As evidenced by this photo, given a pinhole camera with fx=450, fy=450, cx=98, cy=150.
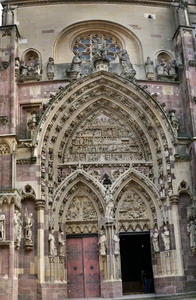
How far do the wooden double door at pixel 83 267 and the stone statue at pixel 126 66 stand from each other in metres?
6.70

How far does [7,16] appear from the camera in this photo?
19.5 m

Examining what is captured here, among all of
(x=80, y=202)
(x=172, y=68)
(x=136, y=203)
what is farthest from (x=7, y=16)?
(x=136, y=203)

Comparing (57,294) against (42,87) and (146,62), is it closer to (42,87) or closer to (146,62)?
(42,87)

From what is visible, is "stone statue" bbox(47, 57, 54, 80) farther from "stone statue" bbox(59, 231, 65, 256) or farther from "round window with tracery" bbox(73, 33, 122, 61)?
"stone statue" bbox(59, 231, 65, 256)

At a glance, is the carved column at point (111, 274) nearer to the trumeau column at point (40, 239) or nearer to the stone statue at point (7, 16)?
the trumeau column at point (40, 239)

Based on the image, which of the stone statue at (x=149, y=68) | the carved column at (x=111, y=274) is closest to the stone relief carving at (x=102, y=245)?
the carved column at (x=111, y=274)

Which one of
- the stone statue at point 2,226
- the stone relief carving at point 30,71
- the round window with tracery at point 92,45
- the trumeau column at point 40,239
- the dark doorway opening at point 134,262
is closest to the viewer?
the stone statue at point 2,226

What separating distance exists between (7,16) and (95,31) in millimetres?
4000

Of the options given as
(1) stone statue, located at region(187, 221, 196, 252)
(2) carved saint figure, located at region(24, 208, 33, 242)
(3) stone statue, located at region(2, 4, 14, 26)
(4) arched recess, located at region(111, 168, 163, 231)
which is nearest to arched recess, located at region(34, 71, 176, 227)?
(4) arched recess, located at region(111, 168, 163, 231)

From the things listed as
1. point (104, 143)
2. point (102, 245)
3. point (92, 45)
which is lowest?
point (102, 245)

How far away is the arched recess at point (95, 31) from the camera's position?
19828mm

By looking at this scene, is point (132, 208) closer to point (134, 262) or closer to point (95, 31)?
point (134, 262)

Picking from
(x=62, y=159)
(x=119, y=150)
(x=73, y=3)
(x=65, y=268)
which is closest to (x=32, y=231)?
(x=65, y=268)

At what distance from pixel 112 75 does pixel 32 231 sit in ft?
23.0
